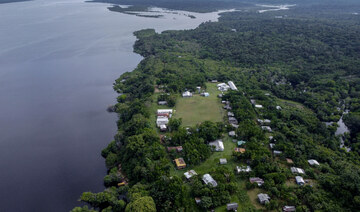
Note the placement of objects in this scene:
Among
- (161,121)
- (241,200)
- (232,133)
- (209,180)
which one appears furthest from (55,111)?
(241,200)

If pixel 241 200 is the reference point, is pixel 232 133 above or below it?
above

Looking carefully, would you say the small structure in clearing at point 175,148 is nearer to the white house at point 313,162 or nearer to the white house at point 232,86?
the white house at point 313,162

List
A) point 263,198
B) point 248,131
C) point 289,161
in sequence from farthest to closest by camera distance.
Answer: point 248,131, point 289,161, point 263,198

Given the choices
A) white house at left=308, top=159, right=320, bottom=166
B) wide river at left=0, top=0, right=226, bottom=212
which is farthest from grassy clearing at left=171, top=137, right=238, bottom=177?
wide river at left=0, top=0, right=226, bottom=212

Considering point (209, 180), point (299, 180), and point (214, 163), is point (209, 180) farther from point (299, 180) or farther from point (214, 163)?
point (299, 180)

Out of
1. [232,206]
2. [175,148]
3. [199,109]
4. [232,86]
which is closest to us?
[232,206]

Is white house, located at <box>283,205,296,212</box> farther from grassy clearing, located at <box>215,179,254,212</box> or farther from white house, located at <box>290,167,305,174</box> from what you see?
white house, located at <box>290,167,305,174</box>
